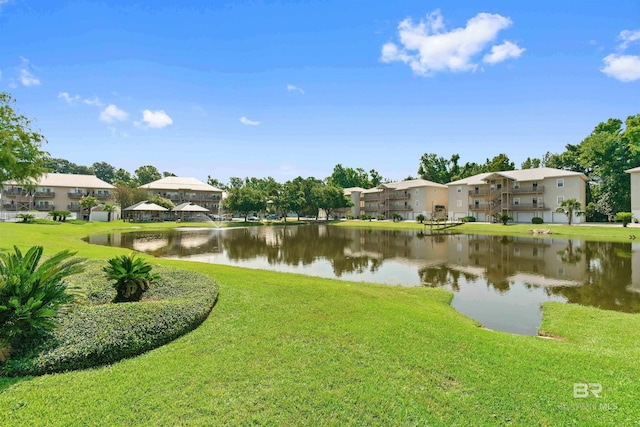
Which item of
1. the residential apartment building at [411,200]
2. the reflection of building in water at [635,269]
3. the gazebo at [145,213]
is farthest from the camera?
the residential apartment building at [411,200]

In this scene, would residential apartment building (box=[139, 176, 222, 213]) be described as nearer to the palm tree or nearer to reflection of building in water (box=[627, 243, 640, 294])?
the palm tree

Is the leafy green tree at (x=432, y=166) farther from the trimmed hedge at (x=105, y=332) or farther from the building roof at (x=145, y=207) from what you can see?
the trimmed hedge at (x=105, y=332)

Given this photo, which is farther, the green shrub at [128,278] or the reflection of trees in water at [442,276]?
the reflection of trees in water at [442,276]

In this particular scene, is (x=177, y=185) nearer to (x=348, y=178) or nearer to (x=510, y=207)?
(x=348, y=178)

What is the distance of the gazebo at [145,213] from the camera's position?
5753cm

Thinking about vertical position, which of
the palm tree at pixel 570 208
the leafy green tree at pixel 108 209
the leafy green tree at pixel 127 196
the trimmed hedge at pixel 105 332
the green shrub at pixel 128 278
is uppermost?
the leafy green tree at pixel 127 196

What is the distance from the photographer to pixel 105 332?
543 cm

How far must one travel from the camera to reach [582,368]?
5.31 metres

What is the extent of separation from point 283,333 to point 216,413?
8.42ft

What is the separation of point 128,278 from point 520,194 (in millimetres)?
58736

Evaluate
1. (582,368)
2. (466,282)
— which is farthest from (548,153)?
(582,368)

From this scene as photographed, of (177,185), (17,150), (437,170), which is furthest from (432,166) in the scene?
(17,150)

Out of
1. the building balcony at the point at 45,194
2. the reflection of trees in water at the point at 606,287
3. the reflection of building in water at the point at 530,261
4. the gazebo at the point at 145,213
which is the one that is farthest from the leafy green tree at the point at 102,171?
Result: the reflection of trees in water at the point at 606,287

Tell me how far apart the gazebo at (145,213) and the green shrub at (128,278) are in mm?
54538
